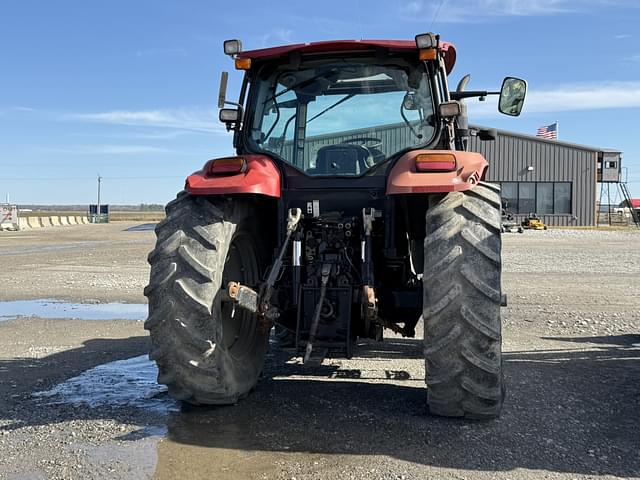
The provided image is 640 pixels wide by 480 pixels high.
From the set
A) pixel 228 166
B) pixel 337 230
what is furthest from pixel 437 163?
pixel 228 166

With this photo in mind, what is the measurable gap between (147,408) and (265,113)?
252 centimetres

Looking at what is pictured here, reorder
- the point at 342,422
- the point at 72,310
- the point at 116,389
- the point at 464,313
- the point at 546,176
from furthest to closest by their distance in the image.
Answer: the point at 546,176 → the point at 72,310 → the point at 116,389 → the point at 342,422 → the point at 464,313

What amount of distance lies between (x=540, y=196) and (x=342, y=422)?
1481 inches

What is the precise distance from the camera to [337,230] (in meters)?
5.04

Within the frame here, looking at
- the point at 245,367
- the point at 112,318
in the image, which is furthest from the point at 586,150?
the point at 245,367

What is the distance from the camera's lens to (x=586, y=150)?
1542 inches

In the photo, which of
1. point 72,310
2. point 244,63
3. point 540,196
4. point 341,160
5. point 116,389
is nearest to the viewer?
point 341,160

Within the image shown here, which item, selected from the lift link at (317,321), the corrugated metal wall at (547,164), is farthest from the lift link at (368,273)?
the corrugated metal wall at (547,164)

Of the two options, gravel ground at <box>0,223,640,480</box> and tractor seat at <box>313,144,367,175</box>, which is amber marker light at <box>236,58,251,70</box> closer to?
tractor seat at <box>313,144,367,175</box>

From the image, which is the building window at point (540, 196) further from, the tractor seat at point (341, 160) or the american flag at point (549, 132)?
the tractor seat at point (341, 160)

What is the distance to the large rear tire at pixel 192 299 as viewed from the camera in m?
4.39

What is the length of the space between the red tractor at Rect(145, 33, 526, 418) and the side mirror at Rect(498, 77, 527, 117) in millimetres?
16

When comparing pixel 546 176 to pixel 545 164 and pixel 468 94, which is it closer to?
pixel 545 164

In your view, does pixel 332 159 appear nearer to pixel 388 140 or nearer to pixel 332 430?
pixel 388 140
